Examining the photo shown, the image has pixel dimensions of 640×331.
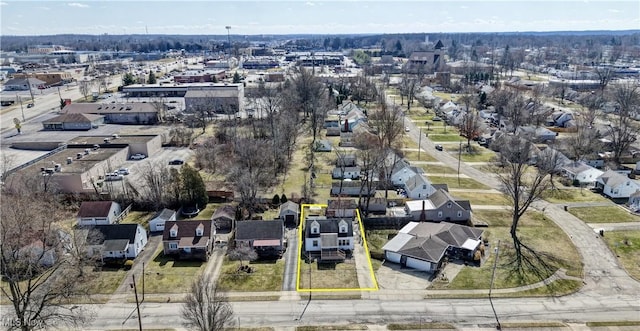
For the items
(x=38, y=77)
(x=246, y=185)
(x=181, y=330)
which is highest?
(x=38, y=77)

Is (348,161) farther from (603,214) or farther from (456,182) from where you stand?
(603,214)

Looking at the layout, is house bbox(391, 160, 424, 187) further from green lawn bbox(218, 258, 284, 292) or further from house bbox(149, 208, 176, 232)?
house bbox(149, 208, 176, 232)

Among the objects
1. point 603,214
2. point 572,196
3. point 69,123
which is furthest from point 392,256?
point 69,123

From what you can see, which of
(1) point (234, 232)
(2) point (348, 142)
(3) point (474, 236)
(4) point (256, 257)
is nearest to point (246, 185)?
(1) point (234, 232)

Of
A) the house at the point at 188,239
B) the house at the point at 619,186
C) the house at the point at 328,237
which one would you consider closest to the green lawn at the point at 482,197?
the house at the point at 619,186

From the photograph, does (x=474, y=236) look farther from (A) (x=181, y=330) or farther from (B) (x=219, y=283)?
(A) (x=181, y=330)
